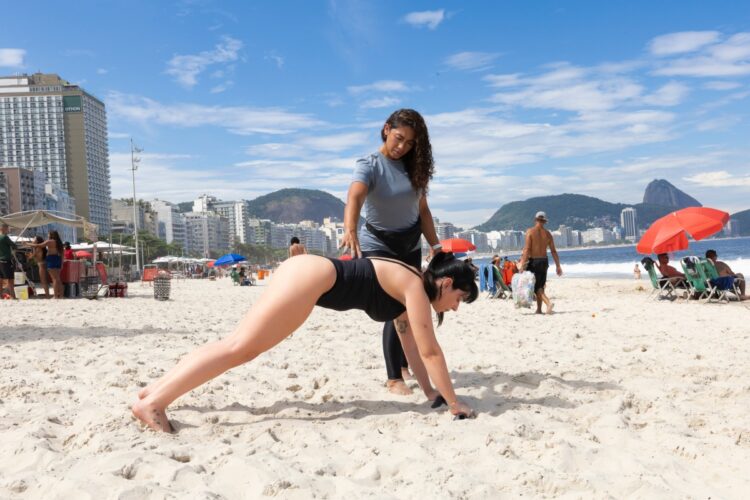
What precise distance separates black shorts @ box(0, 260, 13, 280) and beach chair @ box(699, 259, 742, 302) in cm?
1249

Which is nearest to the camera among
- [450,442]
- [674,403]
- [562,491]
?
[562,491]

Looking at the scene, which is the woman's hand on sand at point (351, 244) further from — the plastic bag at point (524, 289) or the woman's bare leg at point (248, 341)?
the plastic bag at point (524, 289)

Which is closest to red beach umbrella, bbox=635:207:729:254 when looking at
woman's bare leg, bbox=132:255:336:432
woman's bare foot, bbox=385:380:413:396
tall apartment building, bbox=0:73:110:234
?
woman's bare foot, bbox=385:380:413:396

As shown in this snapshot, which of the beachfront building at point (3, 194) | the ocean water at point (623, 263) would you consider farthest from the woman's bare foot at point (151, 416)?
the beachfront building at point (3, 194)

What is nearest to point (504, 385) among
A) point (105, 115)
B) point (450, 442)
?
point (450, 442)

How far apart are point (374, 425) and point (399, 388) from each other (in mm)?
669

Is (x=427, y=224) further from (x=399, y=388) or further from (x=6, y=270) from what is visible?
(x=6, y=270)

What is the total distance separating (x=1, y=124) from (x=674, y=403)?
158 metres

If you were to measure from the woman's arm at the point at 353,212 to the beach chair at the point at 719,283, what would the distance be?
9353 mm

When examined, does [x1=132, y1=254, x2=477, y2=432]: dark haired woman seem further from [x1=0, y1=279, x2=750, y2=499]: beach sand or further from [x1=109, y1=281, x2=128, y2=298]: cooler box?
[x1=109, y1=281, x2=128, y2=298]: cooler box

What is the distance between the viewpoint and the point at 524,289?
387 inches

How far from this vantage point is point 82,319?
25.3 ft

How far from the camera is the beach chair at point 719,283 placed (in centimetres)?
1053

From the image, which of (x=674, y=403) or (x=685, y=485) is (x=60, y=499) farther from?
(x=674, y=403)
